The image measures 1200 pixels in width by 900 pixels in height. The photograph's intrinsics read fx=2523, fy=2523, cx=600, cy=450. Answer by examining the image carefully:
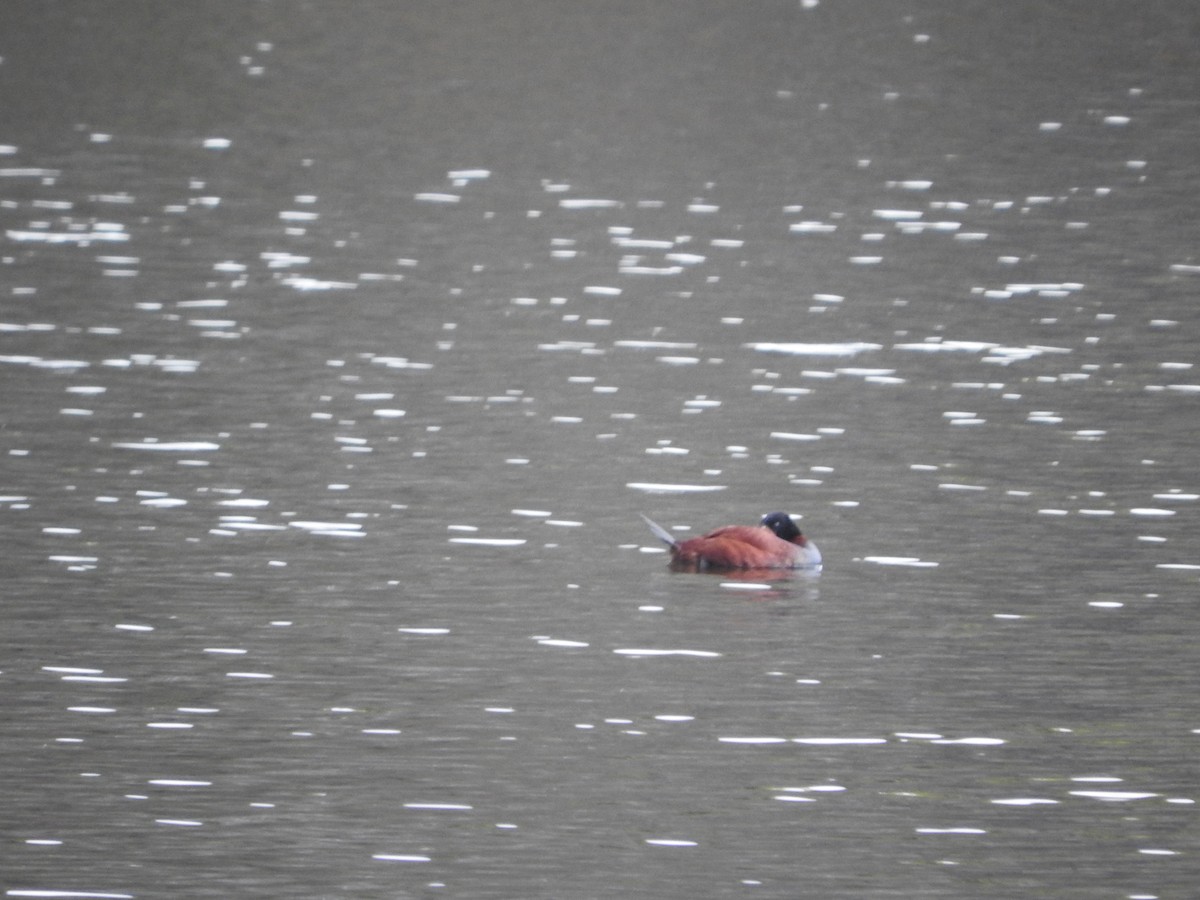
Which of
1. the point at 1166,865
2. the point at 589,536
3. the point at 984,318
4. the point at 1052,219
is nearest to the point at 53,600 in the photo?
the point at 589,536

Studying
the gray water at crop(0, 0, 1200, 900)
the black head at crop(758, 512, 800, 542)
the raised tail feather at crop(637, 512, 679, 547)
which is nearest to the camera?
the gray water at crop(0, 0, 1200, 900)

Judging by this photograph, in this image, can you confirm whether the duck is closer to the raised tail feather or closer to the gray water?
the raised tail feather

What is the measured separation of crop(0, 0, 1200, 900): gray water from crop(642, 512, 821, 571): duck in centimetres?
21

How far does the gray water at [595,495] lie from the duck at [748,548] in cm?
21

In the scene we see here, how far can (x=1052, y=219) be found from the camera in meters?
32.5

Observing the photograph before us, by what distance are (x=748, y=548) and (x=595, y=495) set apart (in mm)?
2750

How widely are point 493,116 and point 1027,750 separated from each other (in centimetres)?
2995

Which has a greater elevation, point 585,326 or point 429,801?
point 585,326

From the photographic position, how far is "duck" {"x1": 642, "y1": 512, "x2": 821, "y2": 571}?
55.3 feet

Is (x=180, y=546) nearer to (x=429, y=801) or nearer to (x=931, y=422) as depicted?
(x=429, y=801)

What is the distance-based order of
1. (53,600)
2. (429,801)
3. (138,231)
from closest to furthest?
(429,801), (53,600), (138,231)

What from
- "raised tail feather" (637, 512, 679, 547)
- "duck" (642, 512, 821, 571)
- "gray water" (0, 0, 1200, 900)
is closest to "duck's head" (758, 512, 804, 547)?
"duck" (642, 512, 821, 571)

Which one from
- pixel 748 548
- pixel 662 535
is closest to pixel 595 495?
pixel 662 535

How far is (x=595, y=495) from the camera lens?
19.5 meters
